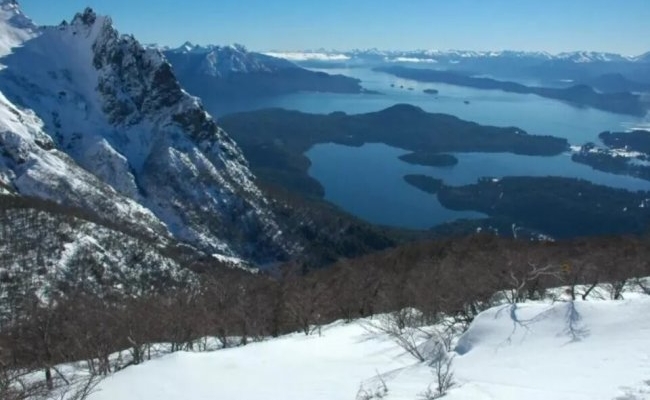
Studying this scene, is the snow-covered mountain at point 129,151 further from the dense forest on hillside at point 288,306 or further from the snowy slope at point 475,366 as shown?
the snowy slope at point 475,366

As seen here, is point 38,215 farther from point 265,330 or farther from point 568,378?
point 568,378

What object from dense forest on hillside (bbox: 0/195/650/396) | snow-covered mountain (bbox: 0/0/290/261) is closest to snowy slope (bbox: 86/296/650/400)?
dense forest on hillside (bbox: 0/195/650/396)

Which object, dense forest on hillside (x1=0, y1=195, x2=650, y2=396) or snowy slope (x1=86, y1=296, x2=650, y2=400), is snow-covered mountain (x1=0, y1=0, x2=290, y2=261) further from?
snowy slope (x1=86, y1=296, x2=650, y2=400)

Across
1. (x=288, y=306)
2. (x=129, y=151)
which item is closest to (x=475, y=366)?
(x=288, y=306)

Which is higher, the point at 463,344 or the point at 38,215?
the point at 463,344

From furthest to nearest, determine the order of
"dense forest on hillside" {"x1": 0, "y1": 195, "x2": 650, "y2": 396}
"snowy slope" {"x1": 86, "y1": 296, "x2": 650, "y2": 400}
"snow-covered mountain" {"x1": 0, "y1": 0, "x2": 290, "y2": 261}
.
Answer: "snow-covered mountain" {"x1": 0, "y1": 0, "x2": 290, "y2": 261}, "dense forest on hillside" {"x1": 0, "y1": 195, "x2": 650, "y2": 396}, "snowy slope" {"x1": 86, "y1": 296, "x2": 650, "y2": 400}

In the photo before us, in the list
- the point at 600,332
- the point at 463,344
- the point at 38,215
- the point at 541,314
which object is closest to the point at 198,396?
the point at 463,344

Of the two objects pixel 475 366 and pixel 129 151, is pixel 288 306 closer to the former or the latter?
pixel 475 366
